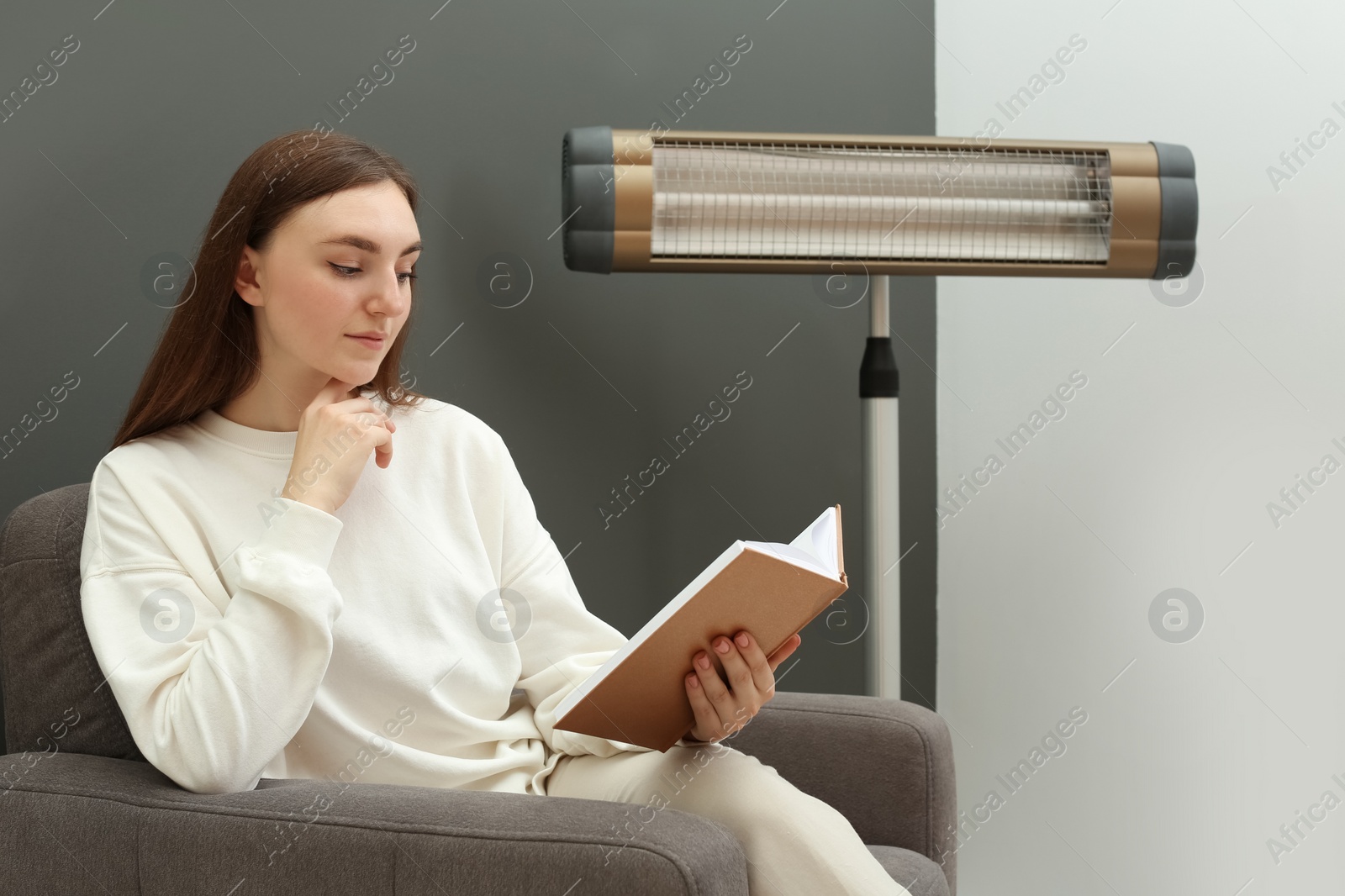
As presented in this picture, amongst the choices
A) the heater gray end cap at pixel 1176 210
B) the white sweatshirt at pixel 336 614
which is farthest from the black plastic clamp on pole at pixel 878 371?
the white sweatshirt at pixel 336 614

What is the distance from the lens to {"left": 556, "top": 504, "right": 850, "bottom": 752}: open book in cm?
107

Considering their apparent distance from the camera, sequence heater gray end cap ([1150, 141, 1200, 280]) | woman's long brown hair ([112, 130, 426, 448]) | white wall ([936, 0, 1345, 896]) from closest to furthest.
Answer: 1. woman's long brown hair ([112, 130, 426, 448])
2. heater gray end cap ([1150, 141, 1200, 280])
3. white wall ([936, 0, 1345, 896])

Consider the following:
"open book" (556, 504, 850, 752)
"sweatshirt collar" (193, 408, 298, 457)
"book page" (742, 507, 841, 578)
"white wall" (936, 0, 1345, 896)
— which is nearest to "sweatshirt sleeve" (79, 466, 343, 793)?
"sweatshirt collar" (193, 408, 298, 457)

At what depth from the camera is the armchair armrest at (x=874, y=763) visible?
153cm

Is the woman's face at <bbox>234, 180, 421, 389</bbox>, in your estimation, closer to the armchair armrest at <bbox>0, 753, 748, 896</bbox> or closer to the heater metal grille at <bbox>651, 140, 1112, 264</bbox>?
the armchair armrest at <bbox>0, 753, 748, 896</bbox>

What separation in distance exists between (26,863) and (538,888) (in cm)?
54

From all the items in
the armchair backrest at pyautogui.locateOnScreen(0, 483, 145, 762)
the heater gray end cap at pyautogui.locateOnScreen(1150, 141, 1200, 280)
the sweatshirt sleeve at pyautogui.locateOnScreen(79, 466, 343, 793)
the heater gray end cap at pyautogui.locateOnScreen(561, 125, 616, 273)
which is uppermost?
the heater gray end cap at pyautogui.locateOnScreen(1150, 141, 1200, 280)

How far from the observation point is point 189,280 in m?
1.45

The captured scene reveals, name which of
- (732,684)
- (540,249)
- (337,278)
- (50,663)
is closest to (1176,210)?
(540,249)

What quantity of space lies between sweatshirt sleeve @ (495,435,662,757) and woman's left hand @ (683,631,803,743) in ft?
0.76

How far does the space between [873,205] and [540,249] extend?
2.07 ft

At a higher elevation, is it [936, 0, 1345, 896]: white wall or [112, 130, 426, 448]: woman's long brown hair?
[936, 0, 1345, 896]: white wall

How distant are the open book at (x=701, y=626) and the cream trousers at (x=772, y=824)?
58 mm

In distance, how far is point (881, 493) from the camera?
6.86 feet
